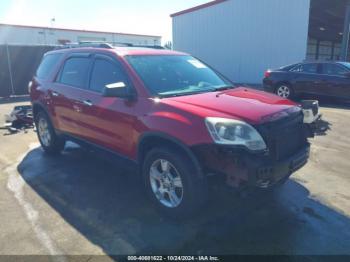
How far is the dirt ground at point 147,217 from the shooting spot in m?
3.10

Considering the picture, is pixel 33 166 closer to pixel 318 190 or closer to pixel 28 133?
pixel 28 133

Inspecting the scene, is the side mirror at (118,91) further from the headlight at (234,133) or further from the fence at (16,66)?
the fence at (16,66)

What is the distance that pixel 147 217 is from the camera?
364cm

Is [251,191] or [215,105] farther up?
[215,105]

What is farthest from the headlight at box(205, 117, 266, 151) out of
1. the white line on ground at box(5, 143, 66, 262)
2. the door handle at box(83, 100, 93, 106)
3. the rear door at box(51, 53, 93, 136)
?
the rear door at box(51, 53, 93, 136)

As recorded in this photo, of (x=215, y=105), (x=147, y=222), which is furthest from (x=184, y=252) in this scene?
(x=215, y=105)

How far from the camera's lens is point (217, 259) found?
2904mm

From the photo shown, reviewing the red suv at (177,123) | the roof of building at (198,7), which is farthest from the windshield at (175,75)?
the roof of building at (198,7)

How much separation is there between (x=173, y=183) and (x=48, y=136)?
10.9 ft

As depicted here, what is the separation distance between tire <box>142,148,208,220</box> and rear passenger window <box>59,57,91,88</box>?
183cm

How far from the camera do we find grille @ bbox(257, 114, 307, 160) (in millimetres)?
3154

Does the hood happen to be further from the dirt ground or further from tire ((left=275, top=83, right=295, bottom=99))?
tire ((left=275, top=83, right=295, bottom=99))

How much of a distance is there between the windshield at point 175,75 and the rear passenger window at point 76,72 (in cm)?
96

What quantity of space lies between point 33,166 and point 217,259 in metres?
3.77
